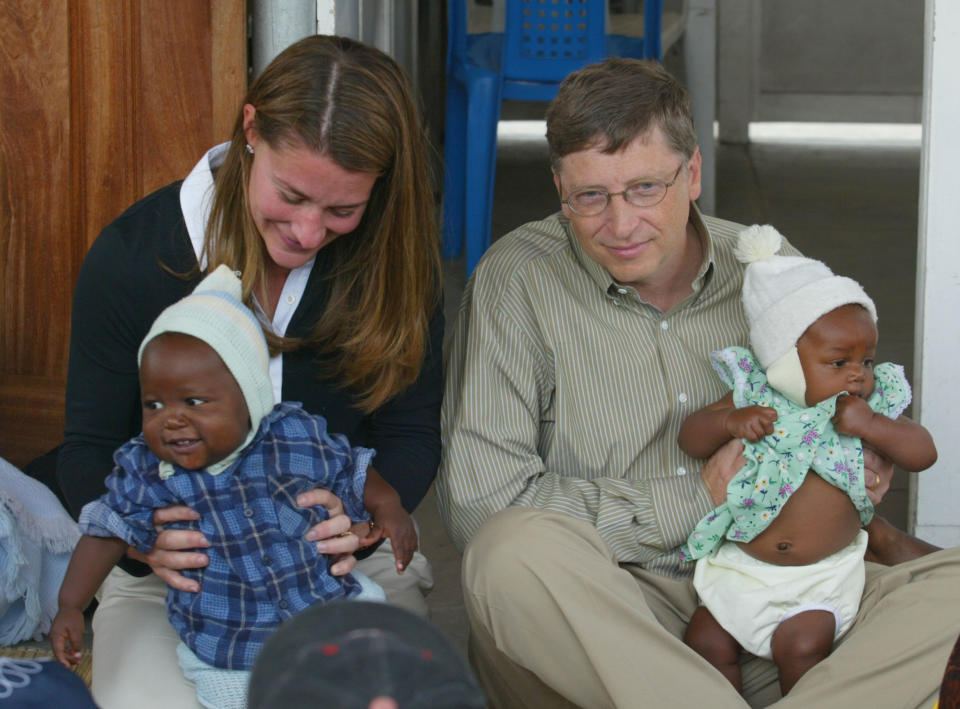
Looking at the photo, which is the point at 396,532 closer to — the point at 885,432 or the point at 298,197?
the point at 298,197

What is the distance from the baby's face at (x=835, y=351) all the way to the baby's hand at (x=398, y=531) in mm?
756

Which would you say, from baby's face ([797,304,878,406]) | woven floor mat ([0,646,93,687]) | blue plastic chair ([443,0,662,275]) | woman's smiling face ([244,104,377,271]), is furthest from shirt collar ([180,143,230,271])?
blue plastic chair ([443,0,662,275])

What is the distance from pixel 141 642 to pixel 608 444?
92cm

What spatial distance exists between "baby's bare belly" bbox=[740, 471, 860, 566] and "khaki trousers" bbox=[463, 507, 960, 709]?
144mm

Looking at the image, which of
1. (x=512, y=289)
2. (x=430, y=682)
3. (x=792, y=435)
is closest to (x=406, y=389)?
(x=512, y=289)

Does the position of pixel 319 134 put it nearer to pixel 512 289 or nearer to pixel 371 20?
pixel 512 289

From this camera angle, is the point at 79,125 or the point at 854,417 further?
the point at 79,125

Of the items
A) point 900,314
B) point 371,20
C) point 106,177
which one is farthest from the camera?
point 900,314

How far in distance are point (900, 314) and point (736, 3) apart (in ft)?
14.5

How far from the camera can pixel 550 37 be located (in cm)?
484

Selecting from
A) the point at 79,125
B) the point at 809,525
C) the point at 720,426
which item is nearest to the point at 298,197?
the point at 720,426

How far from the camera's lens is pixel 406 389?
2.56m

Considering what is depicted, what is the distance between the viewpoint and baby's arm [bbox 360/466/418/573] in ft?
7.52

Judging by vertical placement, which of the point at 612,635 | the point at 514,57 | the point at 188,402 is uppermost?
the point at 514,57
